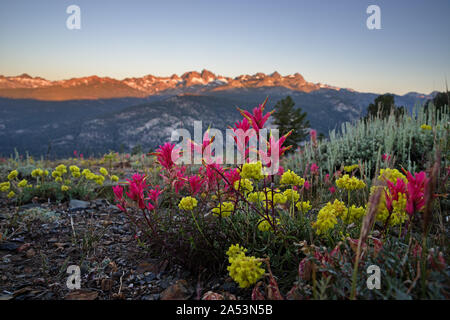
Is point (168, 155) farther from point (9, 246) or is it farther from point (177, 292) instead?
point (9, 246)

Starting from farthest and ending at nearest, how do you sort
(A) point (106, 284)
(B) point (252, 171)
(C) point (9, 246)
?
1. (C) point (9, 246)
2. (A) point (106, 284)
3. (B) point (252, 171)

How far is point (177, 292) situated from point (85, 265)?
1.15 meters

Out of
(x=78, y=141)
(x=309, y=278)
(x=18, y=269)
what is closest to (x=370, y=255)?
(x=309, y=278)

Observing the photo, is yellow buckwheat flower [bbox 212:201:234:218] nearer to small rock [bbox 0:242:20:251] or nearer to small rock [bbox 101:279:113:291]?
small rock [bbox 101:279:113:291]

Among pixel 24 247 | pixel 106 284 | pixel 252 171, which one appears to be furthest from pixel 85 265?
pixel 252 171

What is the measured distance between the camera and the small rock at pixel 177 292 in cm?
182

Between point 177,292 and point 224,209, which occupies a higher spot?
point 224,209

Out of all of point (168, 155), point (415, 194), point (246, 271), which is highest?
point (168, 155)

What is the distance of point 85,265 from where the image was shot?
2.36 meters

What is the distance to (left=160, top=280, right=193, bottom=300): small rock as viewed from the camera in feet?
5.96

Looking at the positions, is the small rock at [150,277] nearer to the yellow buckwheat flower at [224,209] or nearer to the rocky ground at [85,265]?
the rocky ground at [85,265]

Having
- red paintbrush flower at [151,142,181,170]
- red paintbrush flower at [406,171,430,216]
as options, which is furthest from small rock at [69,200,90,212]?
red paintbrush flower at [406,171,430,216]
